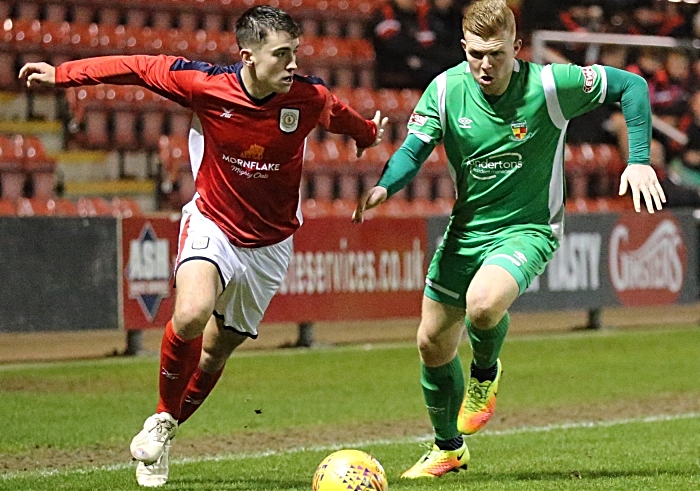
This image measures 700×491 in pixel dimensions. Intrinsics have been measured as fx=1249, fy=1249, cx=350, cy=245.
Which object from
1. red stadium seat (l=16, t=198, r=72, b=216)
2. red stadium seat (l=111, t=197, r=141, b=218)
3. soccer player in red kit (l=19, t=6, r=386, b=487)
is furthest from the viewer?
red stadium seat (l=111, t=197, r=141, b=218)

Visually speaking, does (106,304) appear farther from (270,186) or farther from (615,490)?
(615,490)

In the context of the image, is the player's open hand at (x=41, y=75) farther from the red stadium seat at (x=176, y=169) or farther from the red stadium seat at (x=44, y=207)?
the red stadium seat at (x=176, y=169)

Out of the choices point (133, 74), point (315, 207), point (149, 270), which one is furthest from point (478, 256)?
point (315, 207)

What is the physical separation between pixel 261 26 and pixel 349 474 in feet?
7.83

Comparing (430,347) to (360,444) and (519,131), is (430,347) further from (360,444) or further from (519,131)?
(360,444)

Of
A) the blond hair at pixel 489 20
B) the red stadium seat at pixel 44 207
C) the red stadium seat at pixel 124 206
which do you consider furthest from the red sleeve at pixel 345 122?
the red stadium seat at pixel 124 206

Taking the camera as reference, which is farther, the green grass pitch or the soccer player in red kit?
the green grass pitch

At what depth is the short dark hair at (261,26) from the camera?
6.41m

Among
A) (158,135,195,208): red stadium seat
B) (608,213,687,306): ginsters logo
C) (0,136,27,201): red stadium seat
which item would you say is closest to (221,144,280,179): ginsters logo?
(0,136,27,201): red stadium seat

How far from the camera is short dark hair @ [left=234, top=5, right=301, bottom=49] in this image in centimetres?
641

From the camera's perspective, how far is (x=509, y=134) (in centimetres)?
655

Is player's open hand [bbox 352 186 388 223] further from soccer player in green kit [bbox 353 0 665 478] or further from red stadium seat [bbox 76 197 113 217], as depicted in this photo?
red stadium seat [bbox 76 197 113 217]

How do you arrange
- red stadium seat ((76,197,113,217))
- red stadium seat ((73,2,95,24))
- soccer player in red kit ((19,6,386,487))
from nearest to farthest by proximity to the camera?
soccer player in red kit ((19,6,386,487))
red stadium seat ((76,197,113,217))
red stadium seat ((73,2,95,24))

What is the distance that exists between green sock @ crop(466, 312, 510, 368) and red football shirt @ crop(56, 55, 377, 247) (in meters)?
1.23
